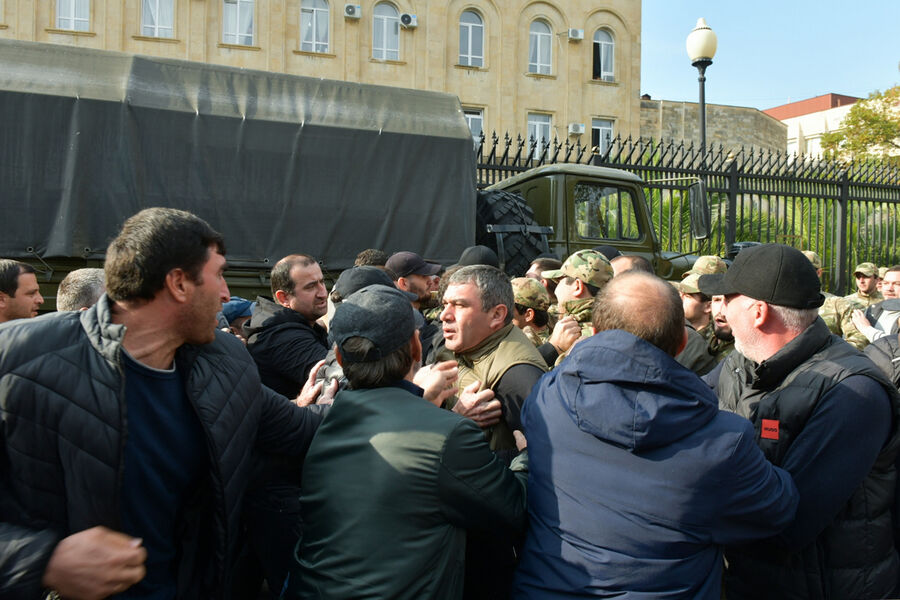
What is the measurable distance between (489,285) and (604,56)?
2652 cm

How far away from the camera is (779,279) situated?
2.28 meters

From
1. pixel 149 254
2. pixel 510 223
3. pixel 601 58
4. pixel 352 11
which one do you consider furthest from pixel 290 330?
pixel 601 58

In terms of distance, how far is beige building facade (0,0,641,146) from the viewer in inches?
848

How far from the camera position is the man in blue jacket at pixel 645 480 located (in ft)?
5.79

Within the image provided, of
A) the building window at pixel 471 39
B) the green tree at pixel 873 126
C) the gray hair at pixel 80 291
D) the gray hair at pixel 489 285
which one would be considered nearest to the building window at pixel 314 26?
the building window at pixel 471 39

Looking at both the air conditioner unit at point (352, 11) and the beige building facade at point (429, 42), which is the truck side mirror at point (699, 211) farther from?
the air conditioner unit at point (352, 11)

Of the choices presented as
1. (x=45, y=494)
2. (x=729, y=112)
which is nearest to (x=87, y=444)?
(x=45, y=494)

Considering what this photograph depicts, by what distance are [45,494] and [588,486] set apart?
1.43 m

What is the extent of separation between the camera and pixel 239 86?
6.65 meters

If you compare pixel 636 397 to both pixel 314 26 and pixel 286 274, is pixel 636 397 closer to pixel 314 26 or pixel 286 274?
pixel 286 274

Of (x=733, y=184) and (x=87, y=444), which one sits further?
(x=733, y=184)

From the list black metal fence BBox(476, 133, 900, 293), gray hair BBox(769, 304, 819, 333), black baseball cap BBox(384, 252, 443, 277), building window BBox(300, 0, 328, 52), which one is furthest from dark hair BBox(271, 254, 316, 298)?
building window BBox(300, 0, 328, 52)

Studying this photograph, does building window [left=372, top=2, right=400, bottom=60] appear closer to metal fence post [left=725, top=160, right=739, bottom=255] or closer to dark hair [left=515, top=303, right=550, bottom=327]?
metal fence post [left=725, top=160, right=739, bottom=255]

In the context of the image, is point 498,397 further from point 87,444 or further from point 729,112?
point 729,112
